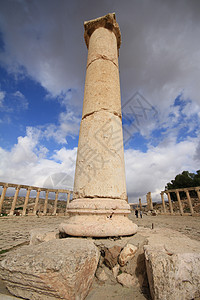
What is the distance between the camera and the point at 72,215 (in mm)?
2449

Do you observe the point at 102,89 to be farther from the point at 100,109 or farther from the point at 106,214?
the point at 106,214

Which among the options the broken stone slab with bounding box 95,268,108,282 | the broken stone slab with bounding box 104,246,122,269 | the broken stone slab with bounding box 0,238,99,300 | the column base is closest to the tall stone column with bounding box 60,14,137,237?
the column base

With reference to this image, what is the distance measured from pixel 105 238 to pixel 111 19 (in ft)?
17.9

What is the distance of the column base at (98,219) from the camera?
2061 mm

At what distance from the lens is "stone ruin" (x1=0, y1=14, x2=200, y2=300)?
4.10 ft

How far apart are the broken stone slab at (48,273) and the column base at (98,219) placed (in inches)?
23.5

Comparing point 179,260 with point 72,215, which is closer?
point 179,260

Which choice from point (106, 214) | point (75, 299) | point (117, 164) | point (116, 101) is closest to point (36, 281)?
→ point (75, 299)

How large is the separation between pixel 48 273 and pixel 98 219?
1079 mm

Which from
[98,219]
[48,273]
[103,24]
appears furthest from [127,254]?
[103,24]

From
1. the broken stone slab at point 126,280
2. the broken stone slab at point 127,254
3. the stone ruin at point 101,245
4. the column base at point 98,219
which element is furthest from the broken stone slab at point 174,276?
the column base at point 98,219

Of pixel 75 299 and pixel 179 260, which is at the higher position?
pixel 179 260

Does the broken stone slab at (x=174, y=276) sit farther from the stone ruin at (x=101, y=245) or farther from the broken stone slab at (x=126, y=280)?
the broken stone slab at (x=126, y=280)

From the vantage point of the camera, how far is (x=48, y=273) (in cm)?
120
